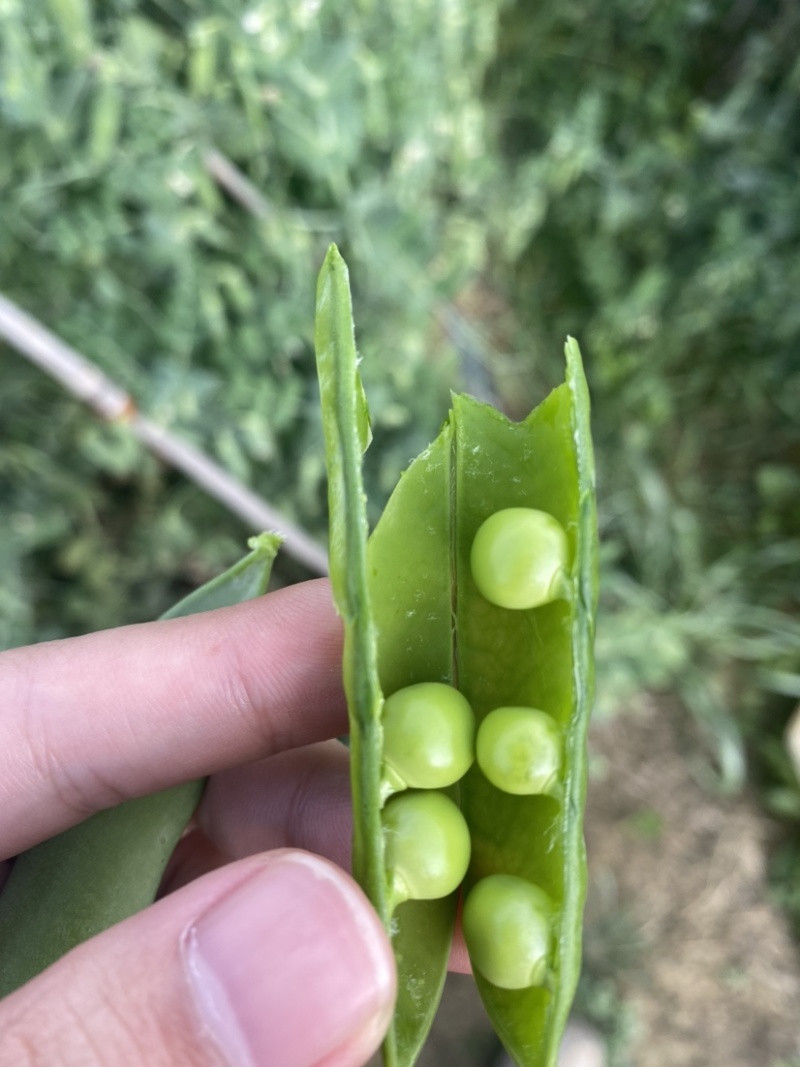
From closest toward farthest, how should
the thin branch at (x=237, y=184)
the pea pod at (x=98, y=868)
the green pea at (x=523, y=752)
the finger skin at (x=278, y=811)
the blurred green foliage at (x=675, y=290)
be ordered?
the green pea at (x=523, y=752)
the pea pod at (x=98, y=868)
the finger skin at (x=278, y=811)
the thin branch at (x=237, y=184)
the blurred green foliage at (x=675, y=290)

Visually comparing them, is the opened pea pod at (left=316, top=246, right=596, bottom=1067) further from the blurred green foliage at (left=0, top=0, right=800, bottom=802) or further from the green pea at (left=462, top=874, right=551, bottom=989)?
the blurred green foliage at (left=0, top=0, right=800, bottom=802)

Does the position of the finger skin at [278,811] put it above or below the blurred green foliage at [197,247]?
below

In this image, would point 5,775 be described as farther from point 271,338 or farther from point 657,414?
point 657,414

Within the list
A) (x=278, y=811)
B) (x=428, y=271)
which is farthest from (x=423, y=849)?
(x=428, y=271)

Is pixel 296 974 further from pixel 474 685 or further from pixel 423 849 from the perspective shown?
pixel 474 685

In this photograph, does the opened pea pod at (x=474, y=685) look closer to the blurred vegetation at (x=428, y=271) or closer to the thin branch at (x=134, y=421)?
the thin branch at (x=134, y=421)

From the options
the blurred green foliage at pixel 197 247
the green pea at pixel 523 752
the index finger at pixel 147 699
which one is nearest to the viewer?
the green pea at pixel 523 752

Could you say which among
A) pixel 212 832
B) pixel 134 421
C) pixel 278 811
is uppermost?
pixel 134 421

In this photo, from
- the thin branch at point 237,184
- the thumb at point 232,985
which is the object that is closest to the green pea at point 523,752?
the thumb at point 232,985
